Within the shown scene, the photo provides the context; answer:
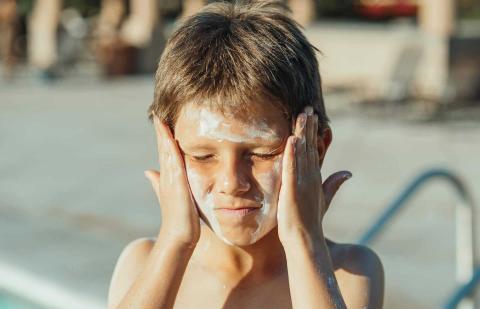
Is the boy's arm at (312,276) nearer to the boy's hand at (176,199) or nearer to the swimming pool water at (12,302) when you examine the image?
the boy's hand at (176,199)

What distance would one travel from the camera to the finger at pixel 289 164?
1.77 m

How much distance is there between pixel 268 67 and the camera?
1770mm

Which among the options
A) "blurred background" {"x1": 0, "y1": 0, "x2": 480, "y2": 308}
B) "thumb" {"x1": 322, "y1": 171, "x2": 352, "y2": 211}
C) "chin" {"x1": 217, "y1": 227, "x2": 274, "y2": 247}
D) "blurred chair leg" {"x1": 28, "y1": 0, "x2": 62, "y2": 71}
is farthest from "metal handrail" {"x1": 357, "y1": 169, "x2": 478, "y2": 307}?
"blurred chair leg" {"x1": 28, "y1": 0, "x2": 62, "y2": 71}

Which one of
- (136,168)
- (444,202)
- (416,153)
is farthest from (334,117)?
(444,202)

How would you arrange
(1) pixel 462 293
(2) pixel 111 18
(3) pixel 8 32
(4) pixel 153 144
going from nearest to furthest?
(1) pixel 462 293
(4) pixel 153 144
(3) pixel 8 32
(2) pixel 111 18

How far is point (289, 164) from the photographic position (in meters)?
1.77

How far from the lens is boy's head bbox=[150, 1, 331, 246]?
5.84ft

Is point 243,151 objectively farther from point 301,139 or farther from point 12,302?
point 12,302

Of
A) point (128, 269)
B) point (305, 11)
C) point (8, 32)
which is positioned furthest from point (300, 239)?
point (8, 32)

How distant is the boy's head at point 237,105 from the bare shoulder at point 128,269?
28 centimetres

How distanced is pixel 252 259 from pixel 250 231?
0.49 feet

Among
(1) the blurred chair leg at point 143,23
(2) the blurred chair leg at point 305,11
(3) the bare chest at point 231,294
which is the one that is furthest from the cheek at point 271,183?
(1) the blurred chair leg at point 143,23

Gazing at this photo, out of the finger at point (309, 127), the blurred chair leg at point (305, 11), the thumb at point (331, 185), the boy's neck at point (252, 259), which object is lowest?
the blurred chair leg at point (305, 11)

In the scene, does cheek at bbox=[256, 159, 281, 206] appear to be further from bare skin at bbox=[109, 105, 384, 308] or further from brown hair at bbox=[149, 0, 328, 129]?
brown hair at bbox=[149, 0, 328, 129]
